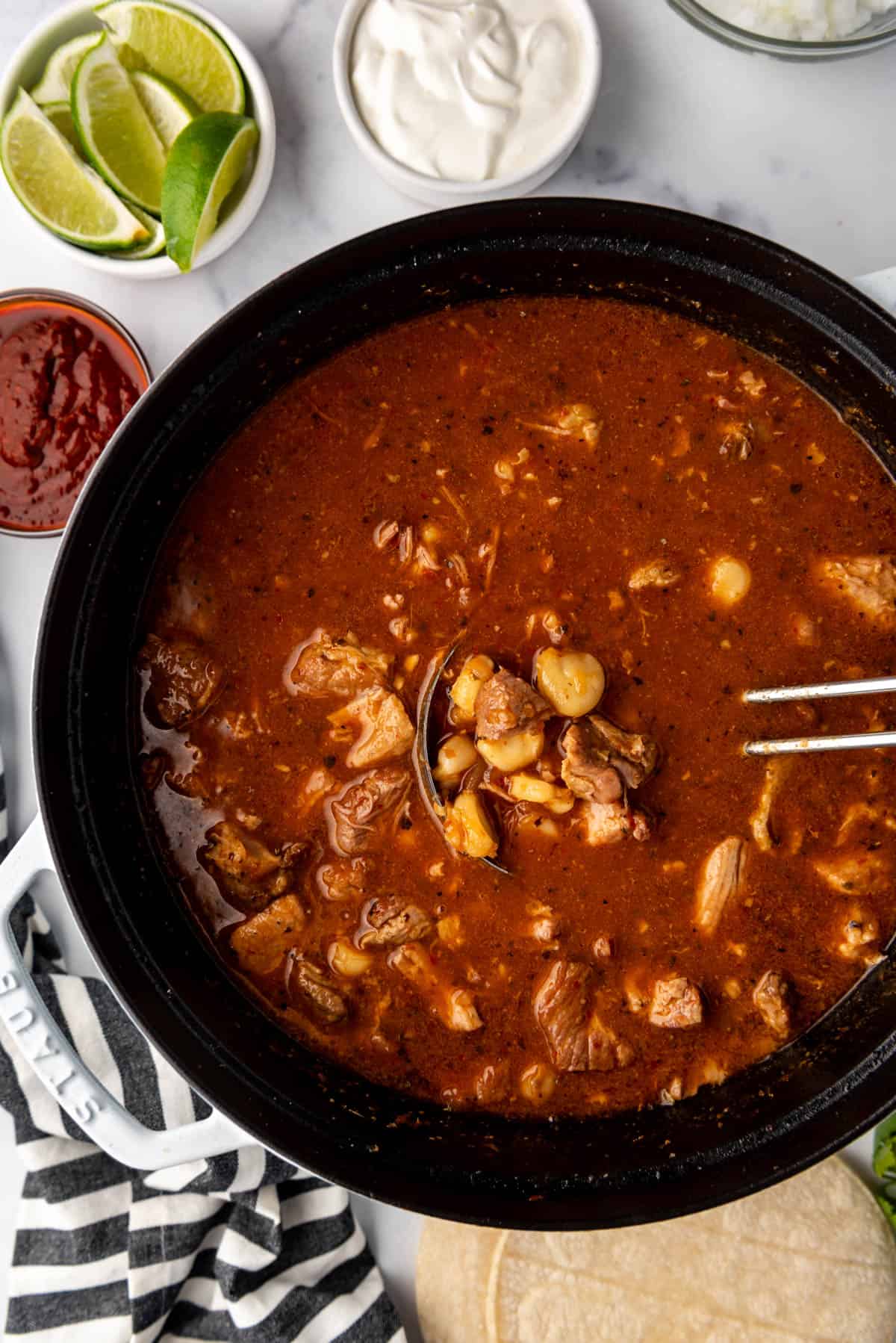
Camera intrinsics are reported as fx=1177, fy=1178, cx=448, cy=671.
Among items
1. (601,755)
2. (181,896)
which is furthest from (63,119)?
(601,755)

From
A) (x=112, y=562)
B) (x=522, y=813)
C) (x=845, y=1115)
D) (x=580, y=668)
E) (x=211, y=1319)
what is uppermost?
(x=112, y=562)

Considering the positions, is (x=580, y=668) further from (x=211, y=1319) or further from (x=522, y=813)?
(x=211, y=1319)

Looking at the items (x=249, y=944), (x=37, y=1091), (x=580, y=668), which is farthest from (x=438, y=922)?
(x=37, y=1091)

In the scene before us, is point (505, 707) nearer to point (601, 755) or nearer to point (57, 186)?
point (601, 755)

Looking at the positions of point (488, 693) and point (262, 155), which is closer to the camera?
point (488, 693)

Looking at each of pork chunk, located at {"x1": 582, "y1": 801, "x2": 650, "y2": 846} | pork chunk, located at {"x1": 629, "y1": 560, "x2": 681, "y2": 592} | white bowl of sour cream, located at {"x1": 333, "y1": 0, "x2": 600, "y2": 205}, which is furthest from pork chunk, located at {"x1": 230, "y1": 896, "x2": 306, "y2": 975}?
white bowl of sour cream, located at {"x1": 333, "y1": 0, "x2": 600, "y2": 205}

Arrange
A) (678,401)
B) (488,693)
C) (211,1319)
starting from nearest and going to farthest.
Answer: (488,693)
(678,401)
(211,1319)

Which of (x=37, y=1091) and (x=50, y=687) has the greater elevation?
(x=50, y=687)

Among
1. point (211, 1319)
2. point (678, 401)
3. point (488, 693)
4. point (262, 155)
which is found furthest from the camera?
point (211, 1319)
